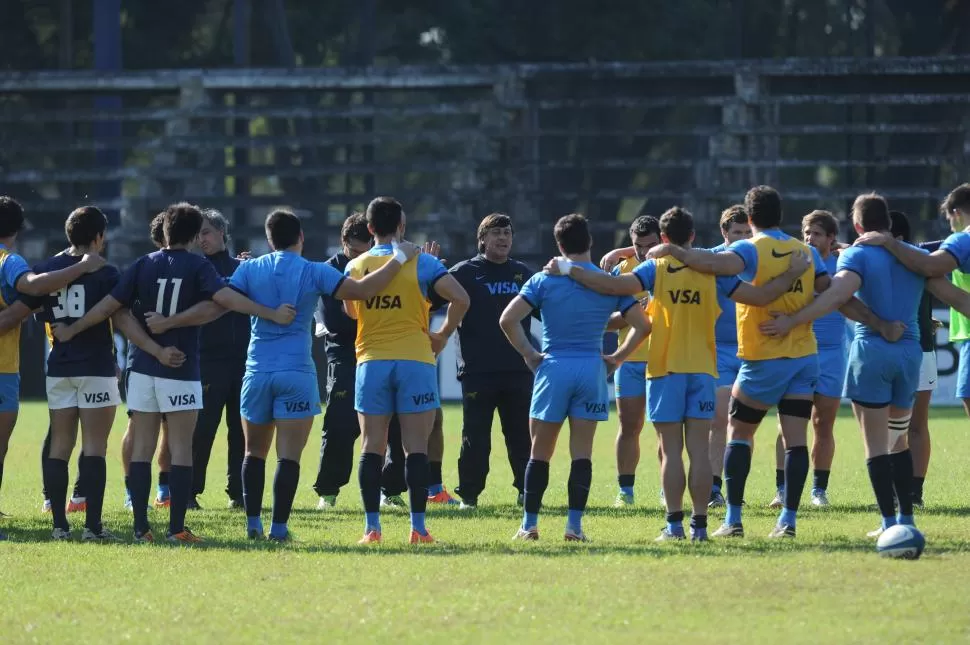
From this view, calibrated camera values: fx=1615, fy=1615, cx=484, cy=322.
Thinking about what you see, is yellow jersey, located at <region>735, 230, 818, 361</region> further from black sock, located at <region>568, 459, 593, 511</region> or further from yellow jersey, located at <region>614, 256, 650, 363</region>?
yellow jersey, located at <region>614, 256, 650, 363</region>

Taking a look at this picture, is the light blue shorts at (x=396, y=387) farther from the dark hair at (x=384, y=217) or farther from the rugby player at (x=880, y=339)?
the rugby player at (x=880, y=339)

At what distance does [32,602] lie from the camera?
798cm

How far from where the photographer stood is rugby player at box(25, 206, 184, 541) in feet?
32.9

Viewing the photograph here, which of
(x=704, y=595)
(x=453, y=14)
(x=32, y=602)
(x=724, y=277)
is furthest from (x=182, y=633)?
(x=453, y=14)

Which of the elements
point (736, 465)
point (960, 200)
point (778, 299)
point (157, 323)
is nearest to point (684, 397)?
point (736, 465)

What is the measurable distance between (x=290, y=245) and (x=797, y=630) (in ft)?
14.0

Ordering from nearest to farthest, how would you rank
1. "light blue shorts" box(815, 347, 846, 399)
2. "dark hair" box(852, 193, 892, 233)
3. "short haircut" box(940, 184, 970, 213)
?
"dark hair" box(852, 193, 892, 233) → "short haircut" box(940, 184, 970, 213) → "light blue shorts" box(815, 347, 846, 399)

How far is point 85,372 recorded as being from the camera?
10.1 metres

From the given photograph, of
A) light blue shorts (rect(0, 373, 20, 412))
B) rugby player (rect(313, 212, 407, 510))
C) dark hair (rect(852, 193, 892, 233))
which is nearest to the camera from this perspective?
dark hair (rect(852, 193, 892, 233))

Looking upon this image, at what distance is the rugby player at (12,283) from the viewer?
9.95m

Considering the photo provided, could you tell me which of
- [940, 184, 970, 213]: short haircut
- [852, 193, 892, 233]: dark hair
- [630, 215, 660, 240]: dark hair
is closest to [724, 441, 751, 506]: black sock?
[852, 193, 892, 233]: dark hair

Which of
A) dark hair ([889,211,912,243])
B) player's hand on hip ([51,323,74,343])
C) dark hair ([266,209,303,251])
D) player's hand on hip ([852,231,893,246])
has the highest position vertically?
dark hair ([889,211,912,243])

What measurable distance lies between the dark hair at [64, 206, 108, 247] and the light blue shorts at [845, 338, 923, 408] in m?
4.71

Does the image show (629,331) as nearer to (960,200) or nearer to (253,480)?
(960,200)
